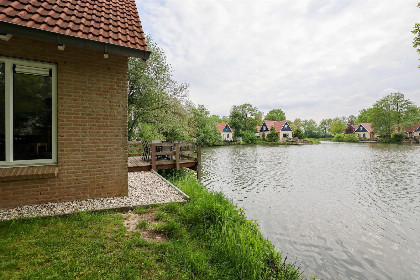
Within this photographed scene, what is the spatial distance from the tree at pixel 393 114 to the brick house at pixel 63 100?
7122cm

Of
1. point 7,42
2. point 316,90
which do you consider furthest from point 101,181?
point 316,90

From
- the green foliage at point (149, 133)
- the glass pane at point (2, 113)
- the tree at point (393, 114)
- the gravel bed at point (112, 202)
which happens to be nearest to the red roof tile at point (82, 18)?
the glass pane at point (2, 113)

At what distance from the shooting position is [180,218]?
4.48 m

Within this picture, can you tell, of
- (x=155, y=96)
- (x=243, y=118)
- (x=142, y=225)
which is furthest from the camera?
(x=243, y=118)

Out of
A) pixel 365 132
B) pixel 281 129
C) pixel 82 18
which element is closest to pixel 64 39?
pixel 82 18

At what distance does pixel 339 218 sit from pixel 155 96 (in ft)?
46.9

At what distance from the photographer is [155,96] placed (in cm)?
1645

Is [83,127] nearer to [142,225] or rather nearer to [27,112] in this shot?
[27,112]

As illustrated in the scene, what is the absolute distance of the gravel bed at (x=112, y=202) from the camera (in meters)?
4.08

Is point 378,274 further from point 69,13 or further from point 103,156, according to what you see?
point 69,13

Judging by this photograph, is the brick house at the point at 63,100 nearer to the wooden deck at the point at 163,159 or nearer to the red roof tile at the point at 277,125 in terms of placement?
the wooden deck at the point at 163,159

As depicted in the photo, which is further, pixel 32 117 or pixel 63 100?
pixel 63 100

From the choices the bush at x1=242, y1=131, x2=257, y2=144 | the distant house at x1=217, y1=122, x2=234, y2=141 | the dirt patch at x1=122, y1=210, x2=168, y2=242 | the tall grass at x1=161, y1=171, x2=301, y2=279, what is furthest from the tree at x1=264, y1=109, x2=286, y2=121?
the dirt patch at x1=122, y1=210, x2=168, y2=242

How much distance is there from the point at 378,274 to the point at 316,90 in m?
61.8
